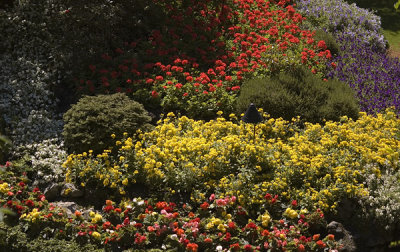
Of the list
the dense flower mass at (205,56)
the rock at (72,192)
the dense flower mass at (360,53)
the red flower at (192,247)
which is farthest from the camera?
the dense flower mass at (360,53)

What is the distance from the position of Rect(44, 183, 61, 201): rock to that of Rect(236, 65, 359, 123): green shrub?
3259 millimetres

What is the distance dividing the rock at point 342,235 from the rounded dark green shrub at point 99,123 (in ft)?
A: 10.4

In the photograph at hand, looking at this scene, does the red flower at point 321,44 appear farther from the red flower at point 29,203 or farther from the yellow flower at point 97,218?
the red flower at point 29,203

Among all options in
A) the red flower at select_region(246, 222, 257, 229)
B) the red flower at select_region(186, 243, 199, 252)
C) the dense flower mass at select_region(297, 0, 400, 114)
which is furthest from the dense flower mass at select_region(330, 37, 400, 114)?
the red flower at select_region(186, 243, 199, 252)

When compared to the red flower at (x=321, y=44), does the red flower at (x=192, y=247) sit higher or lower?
lower

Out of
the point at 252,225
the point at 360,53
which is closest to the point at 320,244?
the point at 252,225

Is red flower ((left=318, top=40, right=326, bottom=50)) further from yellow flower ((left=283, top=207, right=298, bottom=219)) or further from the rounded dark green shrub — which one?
yellow flower ((left=283, top=207, right=298, bottom=219))

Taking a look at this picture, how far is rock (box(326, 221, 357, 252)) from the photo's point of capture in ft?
18.4

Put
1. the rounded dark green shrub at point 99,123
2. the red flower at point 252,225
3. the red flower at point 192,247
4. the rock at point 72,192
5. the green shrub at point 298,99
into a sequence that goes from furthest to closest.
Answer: the green shrub at point 298,99 < the rounded dark green shrub at point 99,123 < the rock at point 72,192 < the red flower at point 252,225 < the red flower at point 192,247

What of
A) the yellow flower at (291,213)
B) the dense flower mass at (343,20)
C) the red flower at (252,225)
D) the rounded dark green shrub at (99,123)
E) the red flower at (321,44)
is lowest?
the red flower at (252,225)

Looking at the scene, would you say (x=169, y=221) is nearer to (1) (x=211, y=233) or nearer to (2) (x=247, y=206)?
(1) (x=211, y=233)

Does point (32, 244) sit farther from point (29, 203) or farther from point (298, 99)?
point (298, 99)

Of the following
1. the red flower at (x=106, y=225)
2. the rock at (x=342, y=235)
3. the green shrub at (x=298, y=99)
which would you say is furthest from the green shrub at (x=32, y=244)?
the green shrub at (x=298, y=99)

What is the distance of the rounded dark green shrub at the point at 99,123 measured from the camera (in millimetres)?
6891
